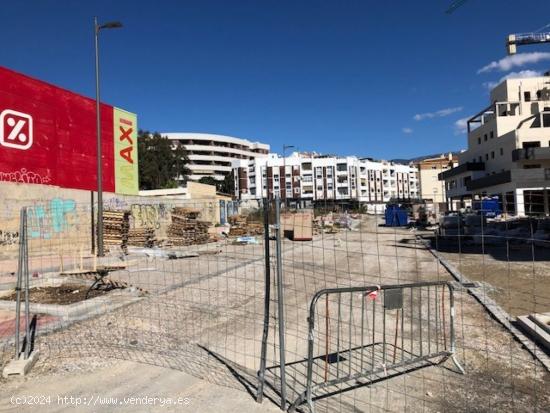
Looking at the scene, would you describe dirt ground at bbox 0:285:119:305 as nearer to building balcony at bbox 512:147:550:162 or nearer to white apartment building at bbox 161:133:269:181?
→ building balcony at bbox 512:147:550:162

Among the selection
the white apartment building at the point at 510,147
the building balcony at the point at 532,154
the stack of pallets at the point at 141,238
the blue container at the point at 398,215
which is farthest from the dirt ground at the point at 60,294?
the building balcony at the point at 532,154

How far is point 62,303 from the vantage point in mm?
8930

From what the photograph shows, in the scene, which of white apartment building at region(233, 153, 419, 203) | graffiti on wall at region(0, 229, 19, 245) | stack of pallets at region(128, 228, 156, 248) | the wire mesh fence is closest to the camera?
the wire mesh fence

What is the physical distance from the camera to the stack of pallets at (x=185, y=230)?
77.4 ft

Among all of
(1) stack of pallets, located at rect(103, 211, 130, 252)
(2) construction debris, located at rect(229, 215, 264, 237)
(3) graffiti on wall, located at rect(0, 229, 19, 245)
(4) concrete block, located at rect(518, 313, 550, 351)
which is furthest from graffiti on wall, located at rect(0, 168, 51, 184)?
(4) concrete block, located at rect(518, 313, 550, 351)

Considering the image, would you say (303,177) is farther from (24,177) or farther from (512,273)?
(512,273)

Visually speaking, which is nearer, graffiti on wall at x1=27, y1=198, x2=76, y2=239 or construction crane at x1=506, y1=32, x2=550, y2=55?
graffiti on wall at x1=27, y1=198, x2=76, y2=239

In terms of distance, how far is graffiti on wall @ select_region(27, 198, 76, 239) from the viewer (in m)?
17.6

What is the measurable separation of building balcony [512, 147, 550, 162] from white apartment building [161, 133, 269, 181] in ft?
260

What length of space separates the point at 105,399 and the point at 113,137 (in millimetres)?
25922

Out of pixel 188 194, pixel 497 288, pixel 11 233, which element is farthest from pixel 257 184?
pixel 497 288

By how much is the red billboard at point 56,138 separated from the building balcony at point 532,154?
138 feet

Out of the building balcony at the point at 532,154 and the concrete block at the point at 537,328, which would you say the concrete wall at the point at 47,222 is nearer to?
the concrete block at the point at 537,328

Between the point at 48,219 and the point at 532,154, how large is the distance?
48.4 meters
